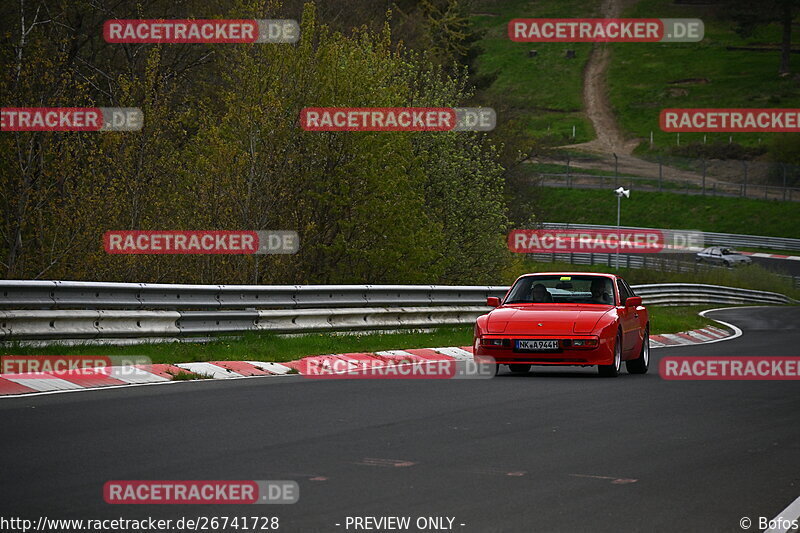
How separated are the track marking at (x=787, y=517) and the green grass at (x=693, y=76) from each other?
9911 cm

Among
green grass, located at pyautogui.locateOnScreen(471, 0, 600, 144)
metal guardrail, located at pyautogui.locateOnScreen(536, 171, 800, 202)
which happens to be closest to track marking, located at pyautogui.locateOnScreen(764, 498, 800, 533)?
metal guardrail, located at pyautogui.locateOnScreen(536, 171, 800, 202)

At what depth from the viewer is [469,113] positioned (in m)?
39.8

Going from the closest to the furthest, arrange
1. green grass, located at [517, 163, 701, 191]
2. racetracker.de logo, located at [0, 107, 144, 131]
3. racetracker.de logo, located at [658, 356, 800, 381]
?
racetracker.de logo, located at [658, 356, 800, 381] < racetracker.de logo, located at [0, 107, 144, 131] < green grass, located at [517, 163, 701, 191]

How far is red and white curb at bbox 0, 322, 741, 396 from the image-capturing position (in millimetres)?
12625

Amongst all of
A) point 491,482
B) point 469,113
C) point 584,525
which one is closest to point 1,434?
point 491,482

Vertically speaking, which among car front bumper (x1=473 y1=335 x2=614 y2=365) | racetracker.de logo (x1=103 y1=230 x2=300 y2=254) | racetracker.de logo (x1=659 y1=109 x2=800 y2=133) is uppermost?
racetracker.de logo (x1=659 y1=109 x2=800 y2=133)

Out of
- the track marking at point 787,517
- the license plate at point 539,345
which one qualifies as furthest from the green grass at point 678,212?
the track marking at point 787,517

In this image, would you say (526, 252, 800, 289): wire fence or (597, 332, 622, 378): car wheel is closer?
(597, 332, 622, 378): car wheel

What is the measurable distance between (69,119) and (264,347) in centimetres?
874

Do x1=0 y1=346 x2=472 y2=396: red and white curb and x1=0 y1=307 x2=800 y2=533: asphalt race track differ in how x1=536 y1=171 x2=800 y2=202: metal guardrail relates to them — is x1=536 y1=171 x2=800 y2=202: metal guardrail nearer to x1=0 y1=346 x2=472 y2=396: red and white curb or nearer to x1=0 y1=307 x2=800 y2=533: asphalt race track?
x1=0 y1=346 x2=472 y2=396: red and white curb

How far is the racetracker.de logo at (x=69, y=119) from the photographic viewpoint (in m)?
21.3

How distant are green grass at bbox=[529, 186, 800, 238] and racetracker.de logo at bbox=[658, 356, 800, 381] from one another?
56.8 meters

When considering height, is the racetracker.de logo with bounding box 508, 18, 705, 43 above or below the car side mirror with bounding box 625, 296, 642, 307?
above

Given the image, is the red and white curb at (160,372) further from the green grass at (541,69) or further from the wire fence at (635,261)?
the green grass at (541,69)
